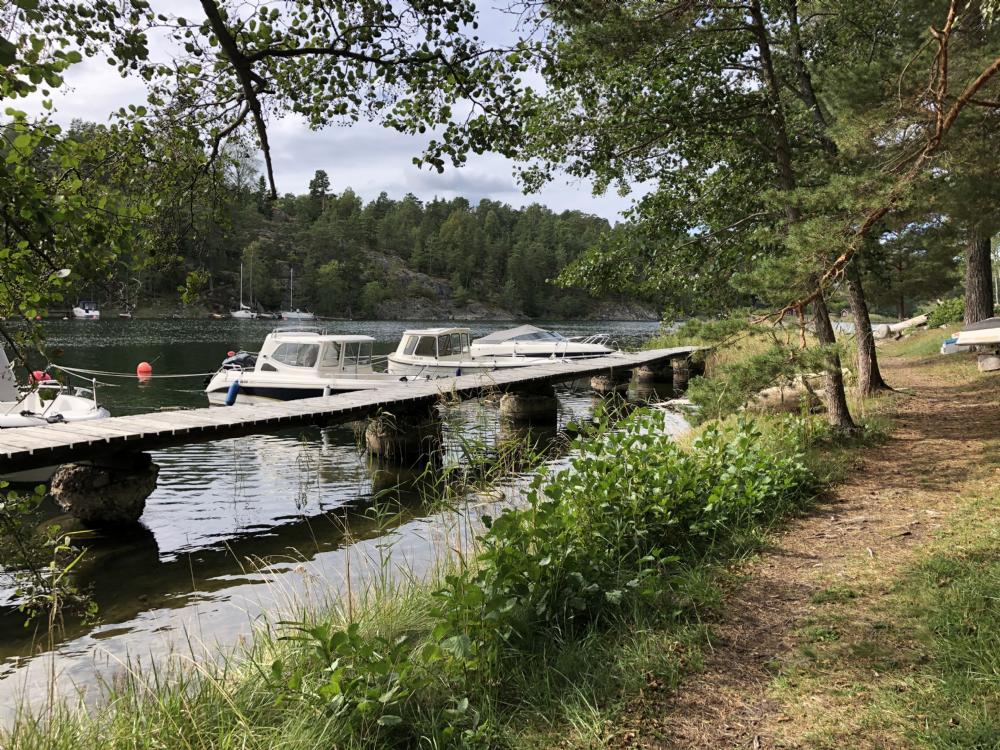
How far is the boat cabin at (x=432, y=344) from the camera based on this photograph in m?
23.3

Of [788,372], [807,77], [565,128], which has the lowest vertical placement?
[788,372]

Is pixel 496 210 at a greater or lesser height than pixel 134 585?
greater

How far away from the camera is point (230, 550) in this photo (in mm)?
8227

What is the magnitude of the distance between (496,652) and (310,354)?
16.4 m

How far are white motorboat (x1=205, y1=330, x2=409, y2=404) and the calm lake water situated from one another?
49.7 inches

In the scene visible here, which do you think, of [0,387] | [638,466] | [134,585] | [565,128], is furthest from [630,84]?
[0,387]

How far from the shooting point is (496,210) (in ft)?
602

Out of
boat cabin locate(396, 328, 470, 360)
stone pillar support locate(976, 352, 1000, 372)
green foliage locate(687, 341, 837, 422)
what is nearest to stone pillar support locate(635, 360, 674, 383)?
boat cabin locate(396, 328, 470, 360)

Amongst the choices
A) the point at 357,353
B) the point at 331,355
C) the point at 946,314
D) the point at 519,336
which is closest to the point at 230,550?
the point at 331,355

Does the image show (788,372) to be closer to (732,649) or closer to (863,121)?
(863,121)

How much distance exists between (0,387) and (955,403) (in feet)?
57.0

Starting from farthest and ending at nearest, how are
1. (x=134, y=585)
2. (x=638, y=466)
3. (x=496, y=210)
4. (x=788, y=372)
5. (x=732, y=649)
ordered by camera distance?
1. (x=496, y=210)
2. (x=134, y=585)
3. (x=788, y=372)
4. (x=638, y=466)
5. (x=732, y=649)

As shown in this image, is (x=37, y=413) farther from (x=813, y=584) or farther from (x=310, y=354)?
(x=813, y=584)

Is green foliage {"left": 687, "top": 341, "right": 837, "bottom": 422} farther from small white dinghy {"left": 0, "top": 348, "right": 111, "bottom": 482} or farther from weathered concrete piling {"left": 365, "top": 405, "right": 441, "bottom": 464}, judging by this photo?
small white dinghy {"left": 0, "top": 348, "right": 111, "bottom": 482}
